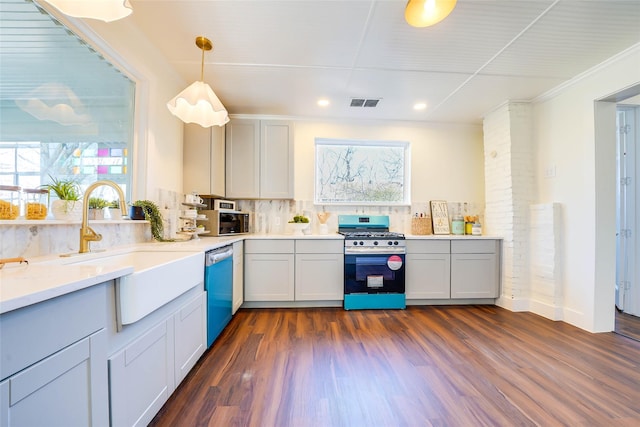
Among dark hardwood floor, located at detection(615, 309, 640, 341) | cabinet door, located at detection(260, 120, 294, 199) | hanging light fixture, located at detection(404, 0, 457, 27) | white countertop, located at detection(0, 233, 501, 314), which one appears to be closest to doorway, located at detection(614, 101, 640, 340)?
dark hardwood floor, located at detection(615, 309, 640, 341)

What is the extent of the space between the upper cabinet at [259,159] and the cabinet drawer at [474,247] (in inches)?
86.6

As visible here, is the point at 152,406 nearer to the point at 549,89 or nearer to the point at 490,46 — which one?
the point at 490,46

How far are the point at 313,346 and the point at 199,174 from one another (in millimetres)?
2162

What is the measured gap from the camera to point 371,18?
5.86 feet

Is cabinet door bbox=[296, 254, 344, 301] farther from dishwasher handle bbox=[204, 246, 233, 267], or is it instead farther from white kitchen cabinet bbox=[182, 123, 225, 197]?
white kitchen cabinet bbox=[182, 123, 225, 197]

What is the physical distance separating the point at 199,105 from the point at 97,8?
0.76 meters

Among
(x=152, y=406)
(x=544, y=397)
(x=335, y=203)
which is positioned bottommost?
(x=544, y=397)

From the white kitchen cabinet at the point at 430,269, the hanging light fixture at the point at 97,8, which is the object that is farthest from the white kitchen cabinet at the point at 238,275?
the white kitchen cabinet at the point at 430,269

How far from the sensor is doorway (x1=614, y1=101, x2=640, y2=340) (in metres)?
2.76

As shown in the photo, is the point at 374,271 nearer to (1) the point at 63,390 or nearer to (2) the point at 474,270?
(2) the point at 474,270

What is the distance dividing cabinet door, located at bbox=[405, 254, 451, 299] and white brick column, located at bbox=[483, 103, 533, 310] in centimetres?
72

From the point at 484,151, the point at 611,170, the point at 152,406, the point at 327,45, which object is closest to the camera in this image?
the point at 152,406

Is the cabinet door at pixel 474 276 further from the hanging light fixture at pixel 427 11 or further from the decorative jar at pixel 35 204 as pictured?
the decorative jar at pixel 35 204

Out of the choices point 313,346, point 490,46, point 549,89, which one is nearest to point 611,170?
point 549,89
